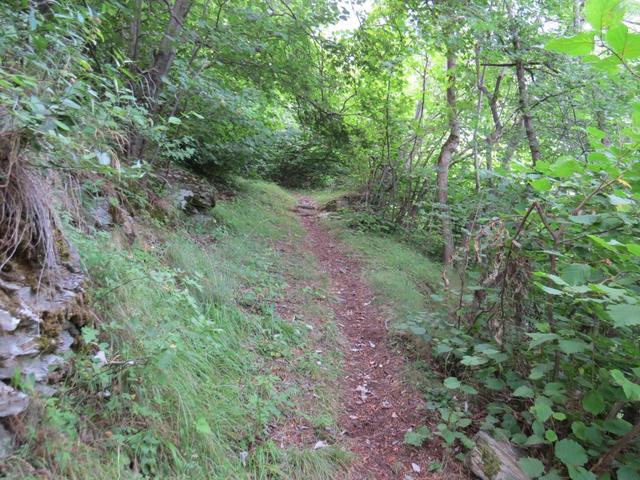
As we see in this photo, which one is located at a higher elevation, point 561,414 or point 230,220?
point 561,414

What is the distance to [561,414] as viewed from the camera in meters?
2.58

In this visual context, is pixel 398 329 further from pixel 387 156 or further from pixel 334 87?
pixel 387 156

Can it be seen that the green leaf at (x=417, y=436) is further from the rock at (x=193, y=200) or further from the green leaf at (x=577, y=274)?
the rock at (x=193, y=200)

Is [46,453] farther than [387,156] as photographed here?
No

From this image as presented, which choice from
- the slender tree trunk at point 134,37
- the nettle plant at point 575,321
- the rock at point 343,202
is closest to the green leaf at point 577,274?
the nettle plant at point 575,321

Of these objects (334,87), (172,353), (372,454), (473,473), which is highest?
(334,87)

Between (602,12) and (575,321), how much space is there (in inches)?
84.4

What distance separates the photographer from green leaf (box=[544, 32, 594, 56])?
4.68 feet

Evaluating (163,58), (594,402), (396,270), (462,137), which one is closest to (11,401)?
(594,402)

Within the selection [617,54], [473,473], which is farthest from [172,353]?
[617,54]

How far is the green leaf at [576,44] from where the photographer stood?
1.43 metres

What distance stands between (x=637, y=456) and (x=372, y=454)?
1.77 meters

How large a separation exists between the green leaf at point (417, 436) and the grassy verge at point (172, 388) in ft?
2.07

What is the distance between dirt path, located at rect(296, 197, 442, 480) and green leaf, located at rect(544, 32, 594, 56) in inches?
115
